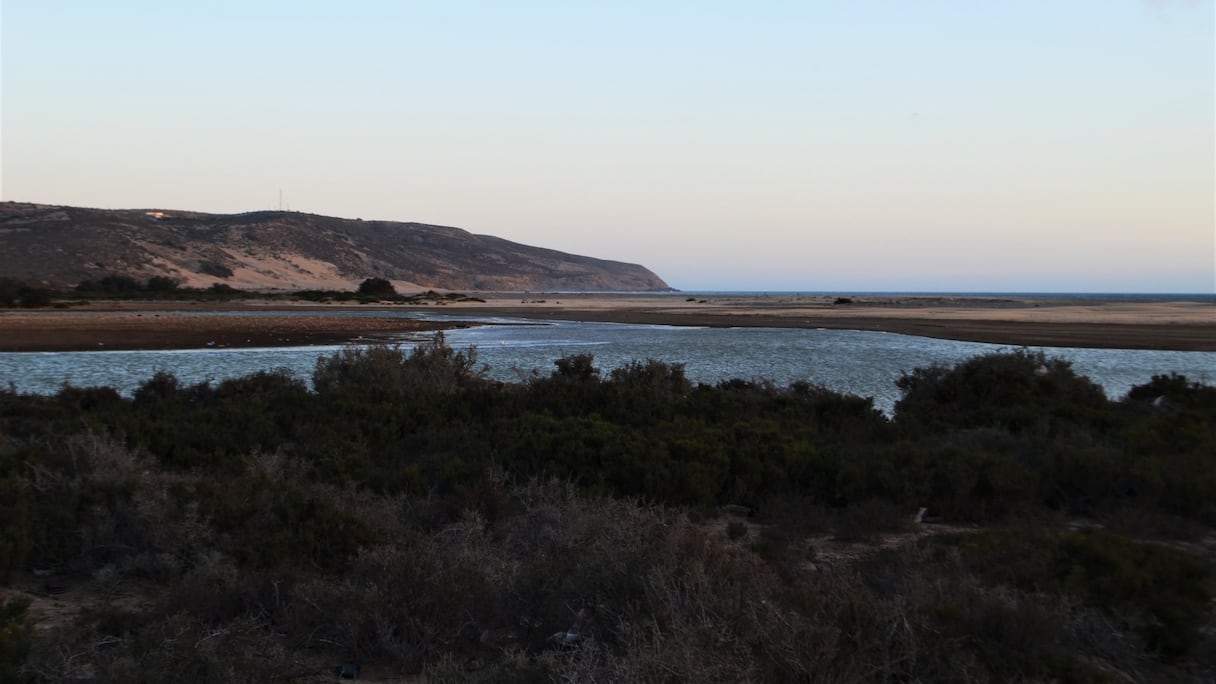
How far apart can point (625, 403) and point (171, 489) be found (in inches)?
261

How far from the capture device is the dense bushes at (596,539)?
4.14 m

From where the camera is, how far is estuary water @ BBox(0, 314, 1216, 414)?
845 inches

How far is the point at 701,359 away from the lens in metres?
28.6

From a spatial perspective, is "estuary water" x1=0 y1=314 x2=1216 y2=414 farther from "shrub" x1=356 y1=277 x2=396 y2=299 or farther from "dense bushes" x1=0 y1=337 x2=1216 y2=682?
"shrub" x1=356 y1=277 x2=396 y2=299

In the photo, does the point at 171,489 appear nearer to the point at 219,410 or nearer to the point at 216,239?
the point at 219,410

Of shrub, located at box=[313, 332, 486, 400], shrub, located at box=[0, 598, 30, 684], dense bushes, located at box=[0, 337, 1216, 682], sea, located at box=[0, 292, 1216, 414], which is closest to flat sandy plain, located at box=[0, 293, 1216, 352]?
sea, located at box=[0, 292, 1216, 414]

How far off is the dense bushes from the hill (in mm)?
78662

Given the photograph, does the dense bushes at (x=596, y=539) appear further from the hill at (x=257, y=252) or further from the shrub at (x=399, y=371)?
the hill at (x=257, y=252)

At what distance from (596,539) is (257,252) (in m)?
121

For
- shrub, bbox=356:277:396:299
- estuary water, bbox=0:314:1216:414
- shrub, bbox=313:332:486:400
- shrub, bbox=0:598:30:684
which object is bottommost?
estuary water, bbox=0:314:1216:414

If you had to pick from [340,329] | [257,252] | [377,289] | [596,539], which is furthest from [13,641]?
[257,252]

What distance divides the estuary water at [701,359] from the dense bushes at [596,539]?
6142 millimetres

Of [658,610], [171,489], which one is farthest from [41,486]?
[658,610]

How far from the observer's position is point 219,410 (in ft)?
36.2
